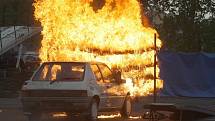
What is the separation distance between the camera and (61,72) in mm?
Answer: 15773

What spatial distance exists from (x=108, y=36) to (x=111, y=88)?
4057 mm

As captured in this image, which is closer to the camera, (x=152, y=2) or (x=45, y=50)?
(x=45, y=50)

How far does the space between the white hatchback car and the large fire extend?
163 inches

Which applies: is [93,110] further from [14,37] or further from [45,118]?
[14,37]

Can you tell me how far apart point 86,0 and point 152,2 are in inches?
449

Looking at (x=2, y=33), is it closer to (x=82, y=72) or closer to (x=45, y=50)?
(x=45, y=50)

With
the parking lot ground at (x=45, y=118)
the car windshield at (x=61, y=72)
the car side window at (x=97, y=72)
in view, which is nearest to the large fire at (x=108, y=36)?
the parking lot ground at (x=45, y=118)

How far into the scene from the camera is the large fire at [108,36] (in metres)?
20.5

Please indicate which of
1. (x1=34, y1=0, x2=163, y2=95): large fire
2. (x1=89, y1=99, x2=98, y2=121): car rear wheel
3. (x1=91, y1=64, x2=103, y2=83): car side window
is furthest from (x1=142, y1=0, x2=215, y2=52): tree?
(x1=89, y1=99, x2=98, y2=121): car rear wheel

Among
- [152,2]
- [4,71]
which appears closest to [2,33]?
[4,71]

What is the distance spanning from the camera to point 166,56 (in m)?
25.3

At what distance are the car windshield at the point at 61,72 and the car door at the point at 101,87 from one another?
1.34ft

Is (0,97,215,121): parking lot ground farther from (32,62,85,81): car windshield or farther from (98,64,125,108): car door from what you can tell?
(32,62,85,81): car windshield

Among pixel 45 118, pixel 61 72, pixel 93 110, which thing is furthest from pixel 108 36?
pixel 93 110
